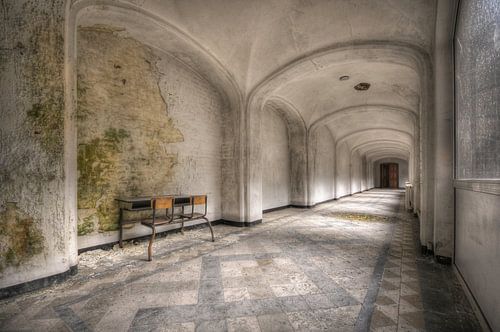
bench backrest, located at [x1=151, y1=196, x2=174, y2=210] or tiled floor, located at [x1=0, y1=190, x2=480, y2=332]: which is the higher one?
bench backrest, located at [x1=151, y1=196, x2=174, y2=210]

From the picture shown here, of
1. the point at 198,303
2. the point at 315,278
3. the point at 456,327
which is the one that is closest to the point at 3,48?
the point at 198,303

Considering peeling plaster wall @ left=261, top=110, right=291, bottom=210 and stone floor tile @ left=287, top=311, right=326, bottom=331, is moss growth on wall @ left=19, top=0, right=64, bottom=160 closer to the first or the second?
stone floor tile @ left=287, top=311, right=326, bottom=331

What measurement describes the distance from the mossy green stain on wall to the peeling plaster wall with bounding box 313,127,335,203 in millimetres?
7341

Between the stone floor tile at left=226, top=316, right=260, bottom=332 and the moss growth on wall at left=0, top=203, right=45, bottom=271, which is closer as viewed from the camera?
the stone floor tile at left=226, top=316, right=260, bottom=332

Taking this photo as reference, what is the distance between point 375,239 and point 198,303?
395 cm

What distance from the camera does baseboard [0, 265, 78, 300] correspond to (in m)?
2.56

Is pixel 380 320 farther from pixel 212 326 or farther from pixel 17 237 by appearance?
pixel 17 237

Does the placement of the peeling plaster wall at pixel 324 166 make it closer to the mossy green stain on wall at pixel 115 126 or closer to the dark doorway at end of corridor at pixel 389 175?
the mossy green stain on wall at pixel 115 126

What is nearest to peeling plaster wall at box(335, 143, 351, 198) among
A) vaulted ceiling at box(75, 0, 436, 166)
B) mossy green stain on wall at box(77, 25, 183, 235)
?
vaulted ceiling at box(75, 0, 436, 166)

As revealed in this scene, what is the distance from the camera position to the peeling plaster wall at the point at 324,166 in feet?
36.7

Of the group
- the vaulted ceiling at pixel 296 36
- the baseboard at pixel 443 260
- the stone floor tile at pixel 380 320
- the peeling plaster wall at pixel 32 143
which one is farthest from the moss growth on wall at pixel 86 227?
the baseboard at pixel 443 260

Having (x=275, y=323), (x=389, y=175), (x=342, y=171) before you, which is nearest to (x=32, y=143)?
(x=275, y=323)

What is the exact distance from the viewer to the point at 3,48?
2650 mm

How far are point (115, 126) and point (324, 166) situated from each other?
10.1 m
